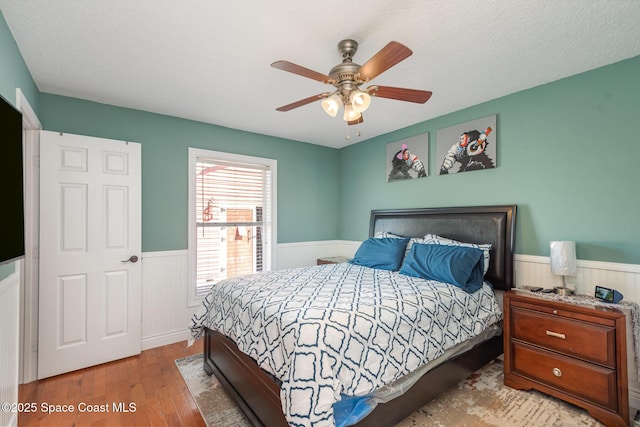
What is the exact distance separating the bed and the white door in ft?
3.42

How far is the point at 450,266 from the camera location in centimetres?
251

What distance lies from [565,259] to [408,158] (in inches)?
79.3

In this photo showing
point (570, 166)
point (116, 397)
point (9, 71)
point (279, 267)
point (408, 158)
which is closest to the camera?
point (9, 71)

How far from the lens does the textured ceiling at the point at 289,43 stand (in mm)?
1672

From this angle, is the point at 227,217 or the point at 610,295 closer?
the point at 610,295

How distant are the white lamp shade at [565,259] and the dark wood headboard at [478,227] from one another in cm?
40

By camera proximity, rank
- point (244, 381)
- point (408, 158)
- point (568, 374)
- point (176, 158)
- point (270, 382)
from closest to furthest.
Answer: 1. point (270, 382)
2. point (244, 381)
3. point (568, 374)
4. point (176, 158)
5. point (408, 158)

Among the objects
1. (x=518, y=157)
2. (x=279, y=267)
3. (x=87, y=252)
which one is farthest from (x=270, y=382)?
(x=518, y=157)

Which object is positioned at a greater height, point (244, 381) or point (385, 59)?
point (385, 59)

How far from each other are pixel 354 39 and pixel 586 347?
2.67 m

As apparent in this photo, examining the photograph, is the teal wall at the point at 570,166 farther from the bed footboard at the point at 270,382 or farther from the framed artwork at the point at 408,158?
the bed footboard at the point at 270,382

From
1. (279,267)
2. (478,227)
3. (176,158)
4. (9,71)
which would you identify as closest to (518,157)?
(478,227)

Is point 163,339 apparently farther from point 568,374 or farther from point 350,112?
point 568,374

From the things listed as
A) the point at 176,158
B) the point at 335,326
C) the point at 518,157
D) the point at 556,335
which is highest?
the point at 176,158
